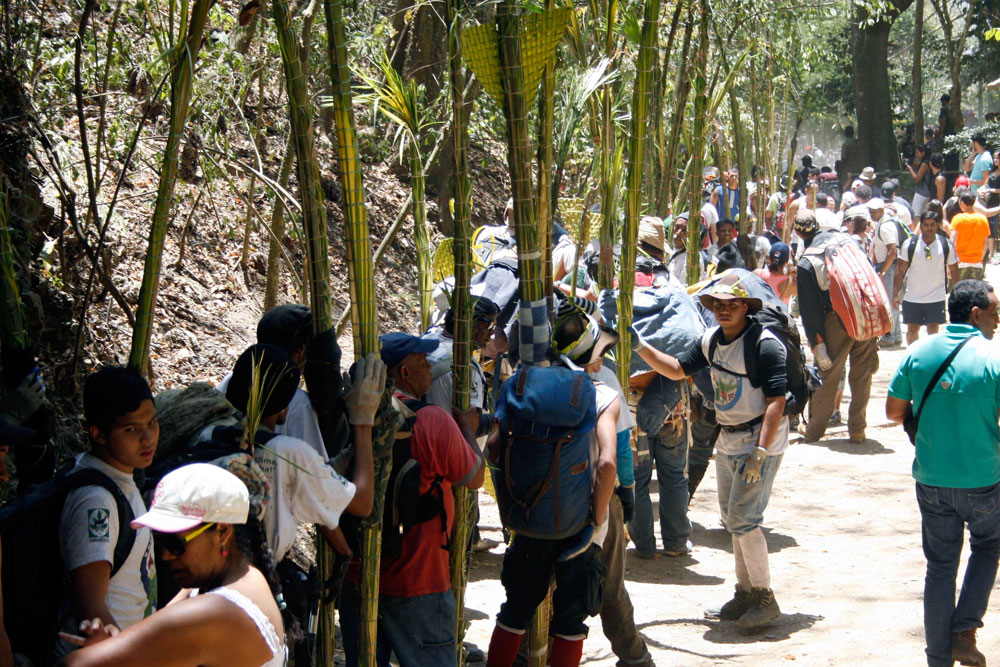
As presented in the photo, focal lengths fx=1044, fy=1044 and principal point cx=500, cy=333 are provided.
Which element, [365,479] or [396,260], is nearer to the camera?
[365,479]

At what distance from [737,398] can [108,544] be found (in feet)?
11.9

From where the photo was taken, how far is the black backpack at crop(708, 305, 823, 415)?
543 centimetres

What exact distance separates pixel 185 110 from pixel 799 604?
4478 millimetres

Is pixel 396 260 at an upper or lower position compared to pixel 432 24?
lower

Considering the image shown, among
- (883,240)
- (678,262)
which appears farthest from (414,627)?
(883,240)

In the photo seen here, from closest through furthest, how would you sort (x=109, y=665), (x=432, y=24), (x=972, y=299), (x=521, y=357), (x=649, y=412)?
1. (x=109, y=665)
2. (x=521, y=357)
3. (x=972, y=299)
4. (x=649, y=412)
5. (x=432, y=24)

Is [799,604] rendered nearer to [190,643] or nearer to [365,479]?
[365,479]

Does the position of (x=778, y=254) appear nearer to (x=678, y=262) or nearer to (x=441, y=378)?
(x=678, y=262)

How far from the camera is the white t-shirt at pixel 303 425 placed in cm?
335

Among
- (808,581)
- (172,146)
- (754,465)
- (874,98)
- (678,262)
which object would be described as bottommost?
(808,581)

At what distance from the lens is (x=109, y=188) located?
24.9ft

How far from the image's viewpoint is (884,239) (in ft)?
39.8

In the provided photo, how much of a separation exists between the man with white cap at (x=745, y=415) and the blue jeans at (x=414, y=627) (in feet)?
6.89

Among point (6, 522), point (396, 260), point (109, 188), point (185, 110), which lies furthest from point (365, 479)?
point (396, 260)
